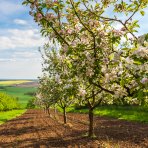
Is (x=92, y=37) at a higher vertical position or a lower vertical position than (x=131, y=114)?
higher

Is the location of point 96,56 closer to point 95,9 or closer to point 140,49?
point 95,9

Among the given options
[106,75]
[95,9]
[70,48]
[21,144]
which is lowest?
[21,144]

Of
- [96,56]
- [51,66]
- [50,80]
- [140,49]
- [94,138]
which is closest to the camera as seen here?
[140,49]

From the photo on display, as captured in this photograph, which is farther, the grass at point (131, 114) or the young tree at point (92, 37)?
the grass at point (131, 114)

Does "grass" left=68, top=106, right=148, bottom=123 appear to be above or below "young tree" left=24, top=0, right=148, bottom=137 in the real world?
below

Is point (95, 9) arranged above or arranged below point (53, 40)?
above

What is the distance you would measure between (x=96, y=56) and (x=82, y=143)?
14.4m

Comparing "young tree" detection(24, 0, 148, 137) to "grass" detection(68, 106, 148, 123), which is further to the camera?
"grass" detection(68, 106, 148, 123)

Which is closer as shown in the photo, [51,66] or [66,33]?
[66,33]

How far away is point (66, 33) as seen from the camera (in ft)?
33.6

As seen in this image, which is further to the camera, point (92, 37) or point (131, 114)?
point (131, 114)

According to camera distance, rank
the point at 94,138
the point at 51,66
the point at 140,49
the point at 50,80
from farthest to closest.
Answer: the point at 50,80, the point at 51,66, the point at 94,138, the point at 140,49

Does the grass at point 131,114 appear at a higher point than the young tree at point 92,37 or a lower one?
lower

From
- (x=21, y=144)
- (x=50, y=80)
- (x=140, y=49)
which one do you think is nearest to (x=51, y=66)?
(x=50, y=80)
